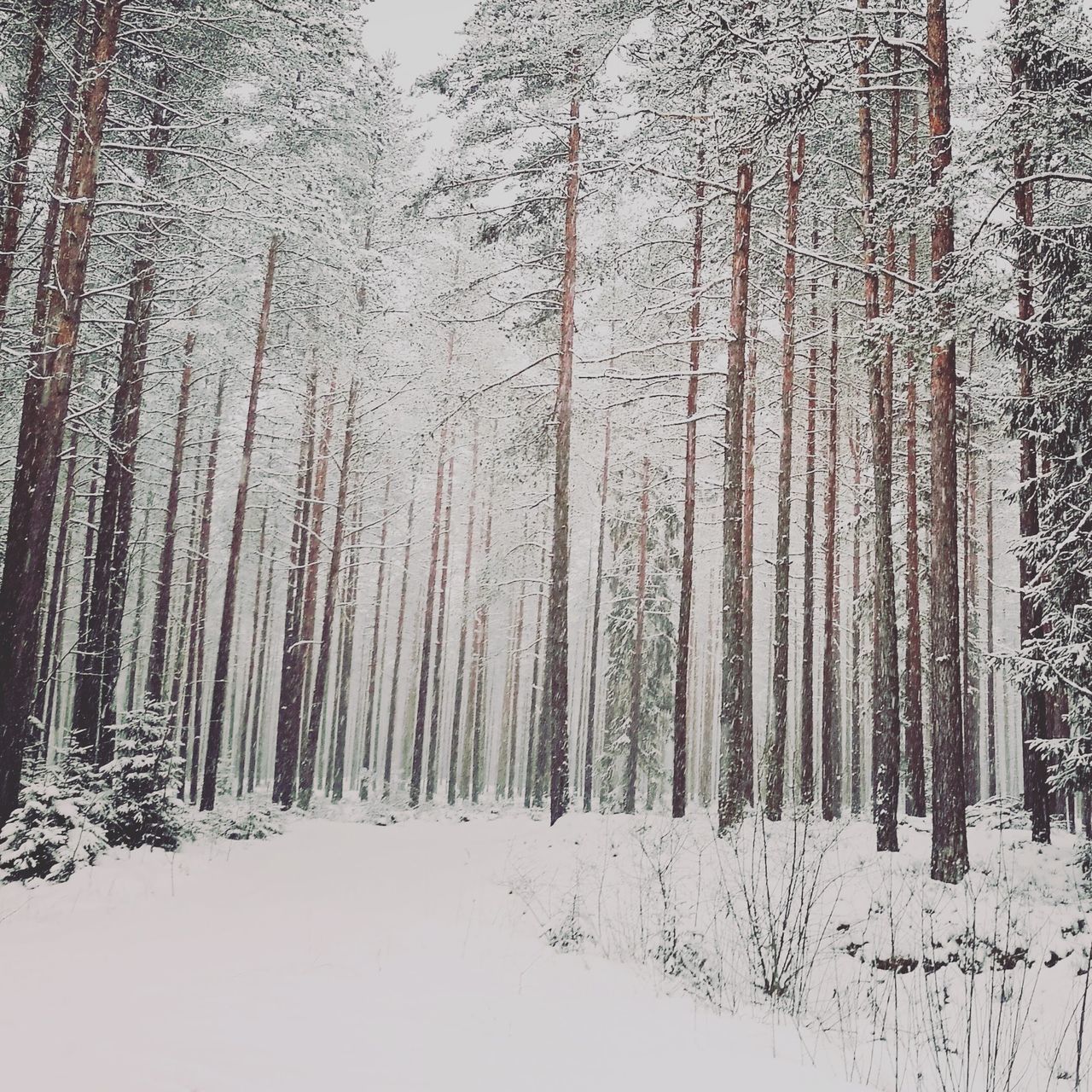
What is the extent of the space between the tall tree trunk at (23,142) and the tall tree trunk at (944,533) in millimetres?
11821

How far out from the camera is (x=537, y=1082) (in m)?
3.13

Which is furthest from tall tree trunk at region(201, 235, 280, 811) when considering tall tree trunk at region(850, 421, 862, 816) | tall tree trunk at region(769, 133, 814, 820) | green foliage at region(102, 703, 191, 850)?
tall tree trunk at region(850, 421, 862, 816)

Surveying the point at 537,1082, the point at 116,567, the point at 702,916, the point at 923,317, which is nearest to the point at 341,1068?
the point at 537,1082

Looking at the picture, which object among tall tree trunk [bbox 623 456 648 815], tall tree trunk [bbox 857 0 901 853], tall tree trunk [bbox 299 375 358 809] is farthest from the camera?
tall tree trunk [bbox 623 456 648 815]

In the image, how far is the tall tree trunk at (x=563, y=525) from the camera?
12.6 metres

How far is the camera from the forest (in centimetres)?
678

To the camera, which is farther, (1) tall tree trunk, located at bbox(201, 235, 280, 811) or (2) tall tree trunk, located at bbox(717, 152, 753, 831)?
(1) tall tree trunk, located at bbox(201, 235, 280, 811)

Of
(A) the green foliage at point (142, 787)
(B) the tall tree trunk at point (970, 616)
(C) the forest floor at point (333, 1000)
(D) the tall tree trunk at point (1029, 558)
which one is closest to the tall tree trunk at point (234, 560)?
(A) the green foliage at point (142, 787)

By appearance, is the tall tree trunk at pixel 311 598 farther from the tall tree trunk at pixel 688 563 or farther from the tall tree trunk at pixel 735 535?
the tall tree trunk at pixel 735 535

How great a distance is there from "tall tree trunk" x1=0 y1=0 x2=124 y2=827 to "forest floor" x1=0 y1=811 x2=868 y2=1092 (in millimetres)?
2412

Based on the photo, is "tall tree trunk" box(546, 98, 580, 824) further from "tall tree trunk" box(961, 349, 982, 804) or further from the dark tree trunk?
"tall tree trunk" box(961, 349, 982, 804)

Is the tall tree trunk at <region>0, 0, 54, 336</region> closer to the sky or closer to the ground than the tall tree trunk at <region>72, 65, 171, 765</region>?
closer to the sky

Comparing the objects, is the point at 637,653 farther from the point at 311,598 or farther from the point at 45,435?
the point at 45,435

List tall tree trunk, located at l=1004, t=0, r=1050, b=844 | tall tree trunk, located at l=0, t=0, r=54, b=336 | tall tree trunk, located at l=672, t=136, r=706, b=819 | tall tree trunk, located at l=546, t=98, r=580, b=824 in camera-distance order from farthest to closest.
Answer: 1. tall tree trunk, located at l=672, t=136, r=706, b=819
2. tall tree trunk, located at l=546, t=98, r=580, b=824
3. tall tree trunk, located at l=0, t=0, r=54, b=336
4. tall tree trunk, located at l=1004, t=0, r=1050, b=844
